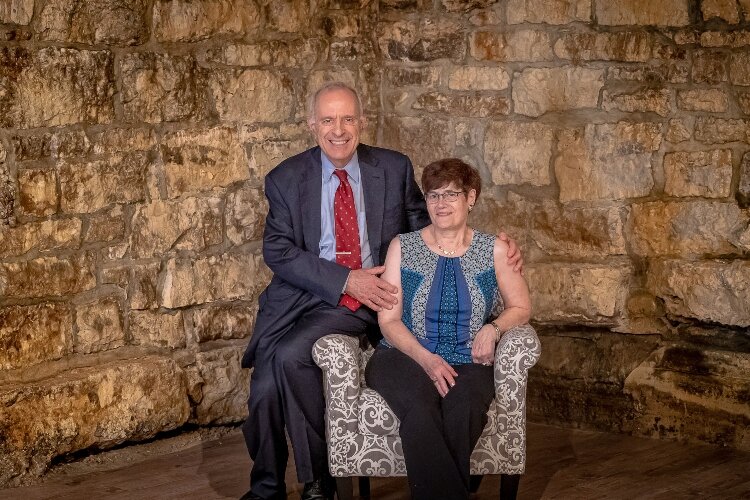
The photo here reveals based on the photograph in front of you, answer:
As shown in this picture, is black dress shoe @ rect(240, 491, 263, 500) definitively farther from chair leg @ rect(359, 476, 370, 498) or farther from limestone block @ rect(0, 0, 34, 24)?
limestone block @ rect(0, 0, 34, 24)

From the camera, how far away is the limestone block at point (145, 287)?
4500 mm

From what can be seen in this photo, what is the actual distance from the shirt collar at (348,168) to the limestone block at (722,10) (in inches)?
63.2

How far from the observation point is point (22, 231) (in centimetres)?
411

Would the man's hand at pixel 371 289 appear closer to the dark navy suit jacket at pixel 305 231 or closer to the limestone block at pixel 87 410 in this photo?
the dark navy suit jacket at pixel 305 231

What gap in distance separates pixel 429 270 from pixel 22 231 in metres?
1.52

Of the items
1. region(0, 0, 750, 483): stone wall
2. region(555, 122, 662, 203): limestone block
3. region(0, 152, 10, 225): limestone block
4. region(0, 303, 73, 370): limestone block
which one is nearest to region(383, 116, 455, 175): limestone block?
region(0, 0, 750, 483): stone wall

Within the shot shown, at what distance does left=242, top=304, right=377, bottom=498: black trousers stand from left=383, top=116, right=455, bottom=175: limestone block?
55.0 inches

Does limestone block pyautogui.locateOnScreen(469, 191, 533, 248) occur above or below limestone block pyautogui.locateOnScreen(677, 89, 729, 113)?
below

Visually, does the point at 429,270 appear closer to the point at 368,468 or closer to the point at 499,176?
the point at 368,468

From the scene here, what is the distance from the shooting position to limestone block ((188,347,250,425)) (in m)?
4.75

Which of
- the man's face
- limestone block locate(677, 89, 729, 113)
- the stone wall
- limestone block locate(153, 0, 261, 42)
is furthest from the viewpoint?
limestone block locate(677, 89, 729, 113)

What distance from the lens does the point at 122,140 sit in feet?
14.3

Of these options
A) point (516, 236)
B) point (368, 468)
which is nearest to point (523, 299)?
point (368, 468)

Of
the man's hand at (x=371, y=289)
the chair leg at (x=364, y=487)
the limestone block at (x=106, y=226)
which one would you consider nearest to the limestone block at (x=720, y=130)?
the man's hand at (x=371, y=289)
